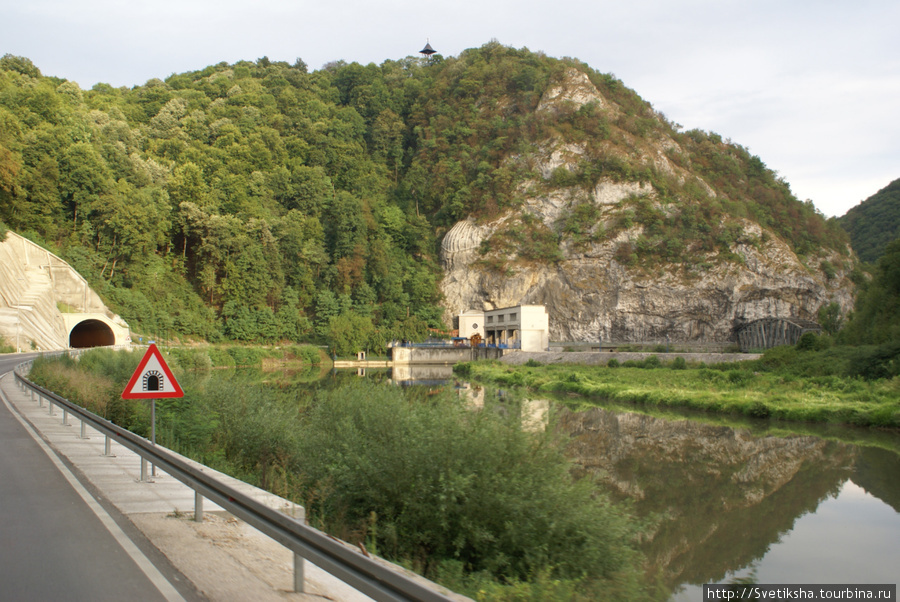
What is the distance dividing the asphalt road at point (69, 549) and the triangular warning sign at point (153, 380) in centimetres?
146

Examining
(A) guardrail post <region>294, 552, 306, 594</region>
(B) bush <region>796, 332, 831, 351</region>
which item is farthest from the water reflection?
(B) bush <region>796, 332, 831, 351</region>

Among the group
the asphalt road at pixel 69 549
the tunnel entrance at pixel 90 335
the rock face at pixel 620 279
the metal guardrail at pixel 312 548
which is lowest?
the asphalt road at pixel 69 549

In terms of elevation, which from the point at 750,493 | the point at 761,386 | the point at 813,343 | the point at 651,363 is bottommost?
the point at 750,493

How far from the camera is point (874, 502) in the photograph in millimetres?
13711

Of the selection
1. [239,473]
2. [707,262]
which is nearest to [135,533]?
[239,473]

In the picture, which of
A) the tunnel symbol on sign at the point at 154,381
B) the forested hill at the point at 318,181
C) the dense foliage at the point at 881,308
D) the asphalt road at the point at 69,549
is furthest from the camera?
the forested hill at the point at 318,181

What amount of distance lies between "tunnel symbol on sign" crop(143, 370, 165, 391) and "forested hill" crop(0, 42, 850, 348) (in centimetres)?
5938

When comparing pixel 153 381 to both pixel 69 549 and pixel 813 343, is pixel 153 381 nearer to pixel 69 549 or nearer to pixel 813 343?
pixel 69 549

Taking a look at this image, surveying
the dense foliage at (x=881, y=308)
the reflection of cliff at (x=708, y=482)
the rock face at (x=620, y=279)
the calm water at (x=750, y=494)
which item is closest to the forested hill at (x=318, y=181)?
the rock face at (x=620, y=279)

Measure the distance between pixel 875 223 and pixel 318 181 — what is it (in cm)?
8278

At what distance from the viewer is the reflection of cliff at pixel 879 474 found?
1423 cm

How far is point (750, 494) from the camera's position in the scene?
14477 mm

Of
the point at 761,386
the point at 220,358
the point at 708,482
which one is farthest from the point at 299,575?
the point at 220,358

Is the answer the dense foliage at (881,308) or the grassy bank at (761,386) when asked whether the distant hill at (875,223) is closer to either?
the dense foliage at (881,308)
